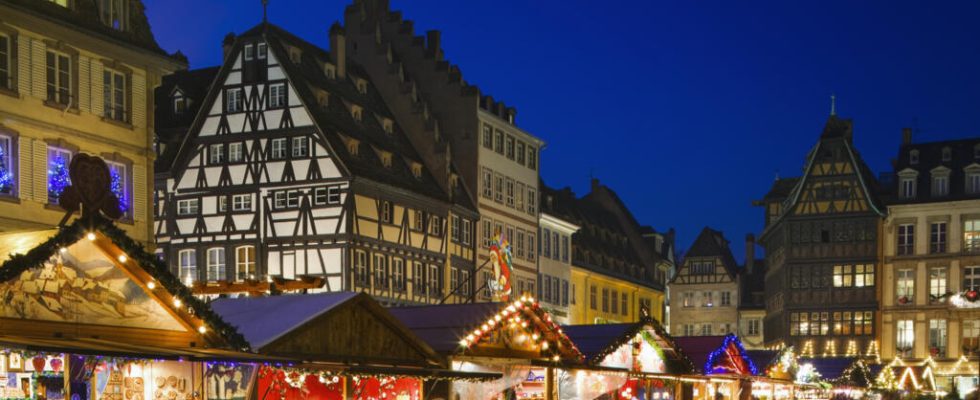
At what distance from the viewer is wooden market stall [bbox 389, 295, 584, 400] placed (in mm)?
22766

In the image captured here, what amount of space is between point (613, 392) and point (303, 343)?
487 inches

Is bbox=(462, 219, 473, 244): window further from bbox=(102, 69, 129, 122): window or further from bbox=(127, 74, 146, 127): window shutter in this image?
bbox=(102, 69, 129, 122): window

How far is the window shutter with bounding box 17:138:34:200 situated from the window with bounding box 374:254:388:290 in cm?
1915

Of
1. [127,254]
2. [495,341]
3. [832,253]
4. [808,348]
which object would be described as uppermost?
[127,254]

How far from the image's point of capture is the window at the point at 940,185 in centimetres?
6775

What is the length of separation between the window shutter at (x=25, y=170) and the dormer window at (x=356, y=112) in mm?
21634

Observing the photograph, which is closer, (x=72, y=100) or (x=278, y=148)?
(x=72, y=100)

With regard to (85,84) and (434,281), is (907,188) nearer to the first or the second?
(434,281)

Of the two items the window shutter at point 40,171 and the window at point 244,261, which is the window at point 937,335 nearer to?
the window at point 244,261

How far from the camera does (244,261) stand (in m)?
45.6

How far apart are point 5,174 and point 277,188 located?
1813cm

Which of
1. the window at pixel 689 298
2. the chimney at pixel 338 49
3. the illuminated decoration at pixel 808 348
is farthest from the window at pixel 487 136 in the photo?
the window at pixel 689 298

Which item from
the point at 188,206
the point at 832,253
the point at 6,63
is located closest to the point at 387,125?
the point at 188,206

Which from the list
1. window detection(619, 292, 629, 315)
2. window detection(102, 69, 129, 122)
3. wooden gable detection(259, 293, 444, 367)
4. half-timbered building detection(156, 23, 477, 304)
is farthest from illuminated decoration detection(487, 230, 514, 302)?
window detection(619, 292, 629, 315)
